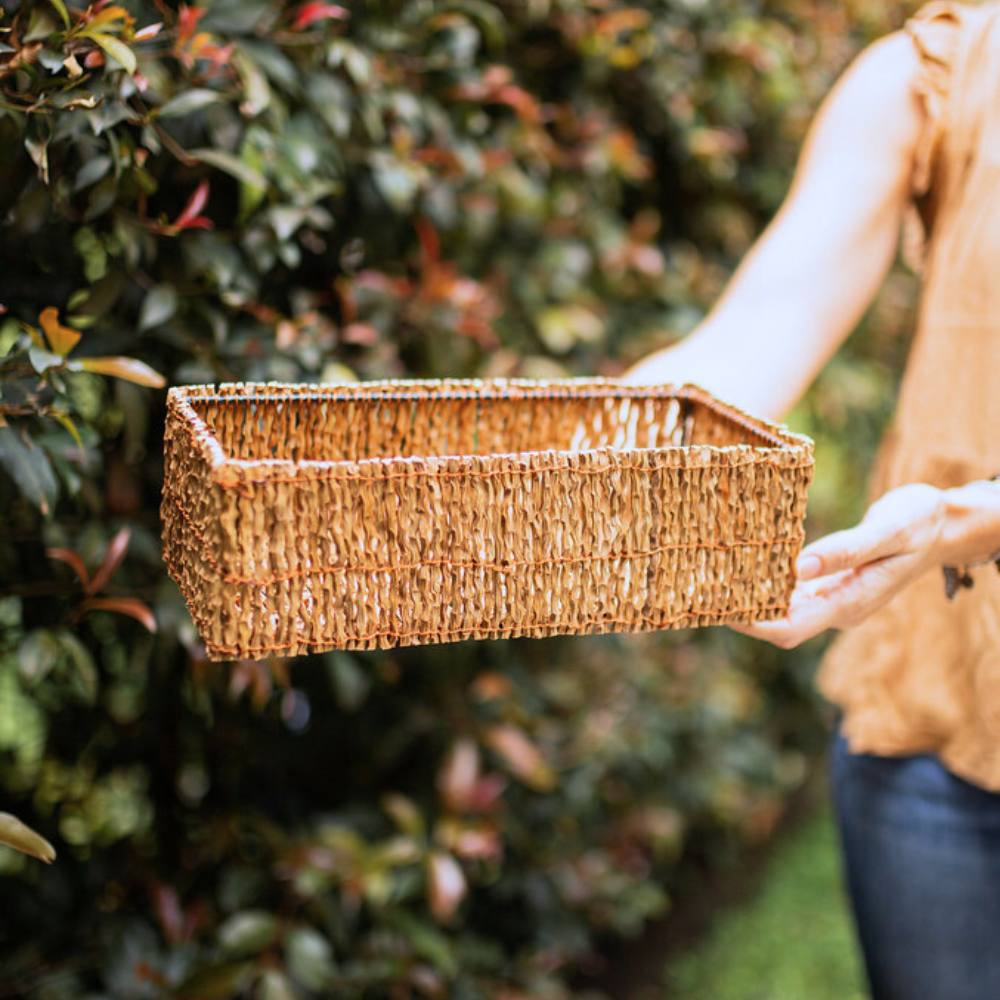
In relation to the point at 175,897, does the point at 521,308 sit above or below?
above

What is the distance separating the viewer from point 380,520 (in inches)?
28.3

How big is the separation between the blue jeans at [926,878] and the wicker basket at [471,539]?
0.43 metres

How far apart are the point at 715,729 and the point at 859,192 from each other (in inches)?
59.5

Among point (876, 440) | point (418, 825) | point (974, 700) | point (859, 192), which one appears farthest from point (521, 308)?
point (876, 440)

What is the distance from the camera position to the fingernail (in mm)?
808

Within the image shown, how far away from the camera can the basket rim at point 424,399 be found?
687 millimetres

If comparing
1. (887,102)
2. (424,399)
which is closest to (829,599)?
(424,399)

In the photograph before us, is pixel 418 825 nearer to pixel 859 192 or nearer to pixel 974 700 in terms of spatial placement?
pixel 974 700

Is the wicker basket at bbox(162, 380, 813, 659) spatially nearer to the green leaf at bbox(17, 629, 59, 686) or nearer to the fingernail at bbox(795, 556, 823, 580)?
the fingernail at bbox(795, 556, 823, 580)

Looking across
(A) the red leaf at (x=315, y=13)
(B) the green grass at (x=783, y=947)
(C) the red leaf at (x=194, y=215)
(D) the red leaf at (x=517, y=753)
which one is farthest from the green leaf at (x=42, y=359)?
(B) the green grass at (x=783, y=947)

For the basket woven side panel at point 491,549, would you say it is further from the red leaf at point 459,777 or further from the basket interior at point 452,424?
the red leaf at point 459,777

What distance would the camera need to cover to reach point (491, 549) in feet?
2.45

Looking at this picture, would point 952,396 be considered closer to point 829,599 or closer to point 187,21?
point 829,599

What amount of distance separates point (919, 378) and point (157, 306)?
0.79 metres
